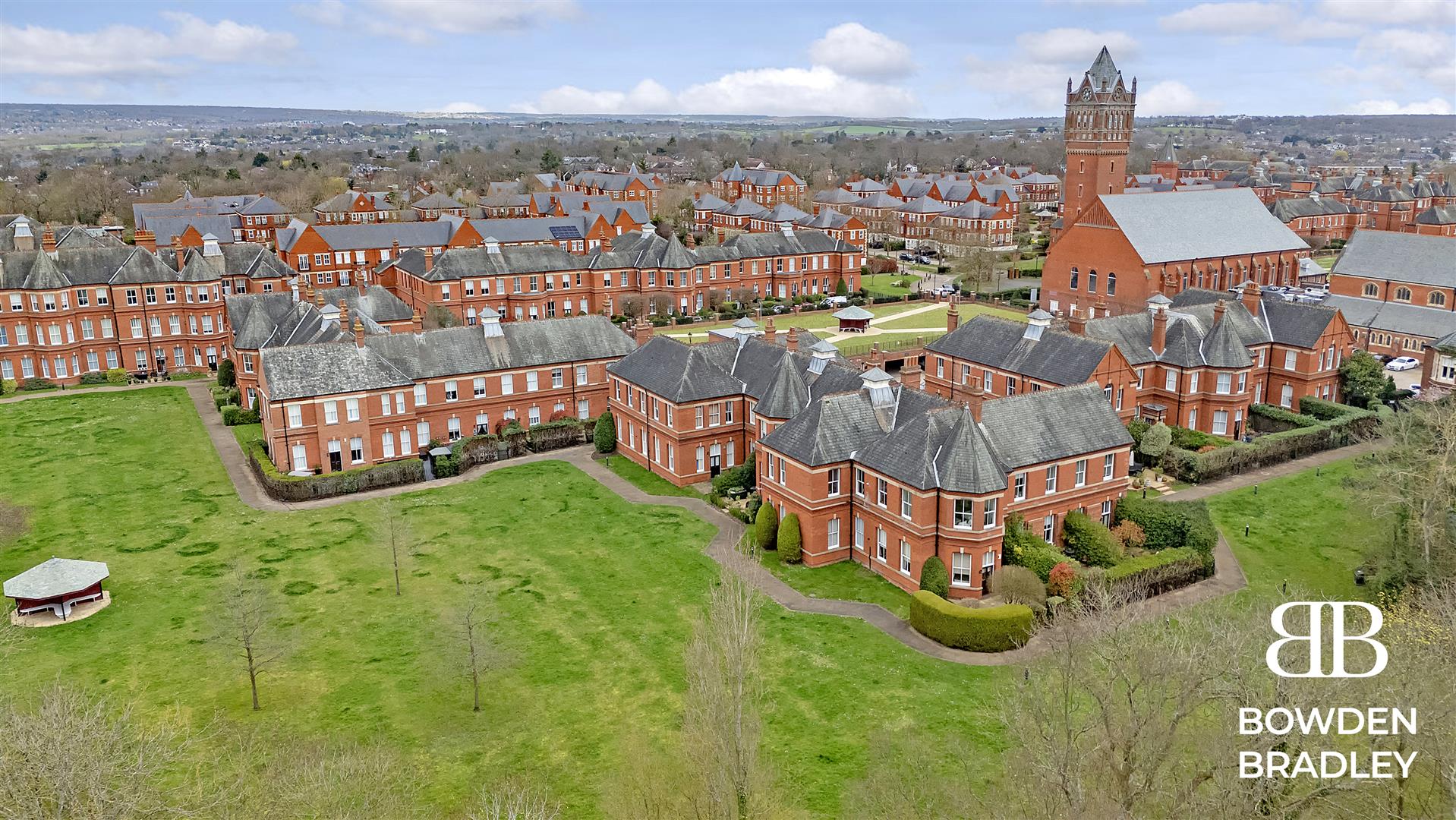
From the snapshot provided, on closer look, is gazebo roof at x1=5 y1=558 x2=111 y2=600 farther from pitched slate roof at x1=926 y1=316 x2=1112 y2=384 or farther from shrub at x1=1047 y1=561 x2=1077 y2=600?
pitched slate roof at x1=926 y1=316 x2=1112 y2=384

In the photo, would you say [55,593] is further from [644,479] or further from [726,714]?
[726,714]

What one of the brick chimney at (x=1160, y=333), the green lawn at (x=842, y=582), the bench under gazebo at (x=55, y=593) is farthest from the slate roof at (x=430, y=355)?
the brick chimney at (x=1160, y=333)

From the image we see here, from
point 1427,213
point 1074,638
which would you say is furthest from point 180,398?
point 1427,213

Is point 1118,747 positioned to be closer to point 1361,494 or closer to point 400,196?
point 1361,494

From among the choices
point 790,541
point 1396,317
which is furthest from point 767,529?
point 1396,317

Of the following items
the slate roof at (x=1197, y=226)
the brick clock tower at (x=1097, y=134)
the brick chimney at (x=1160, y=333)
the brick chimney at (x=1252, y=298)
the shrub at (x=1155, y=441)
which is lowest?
the shrub at (x=1155, y=441)

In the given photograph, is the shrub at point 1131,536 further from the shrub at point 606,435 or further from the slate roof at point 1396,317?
the slate roof at point 1396,317
